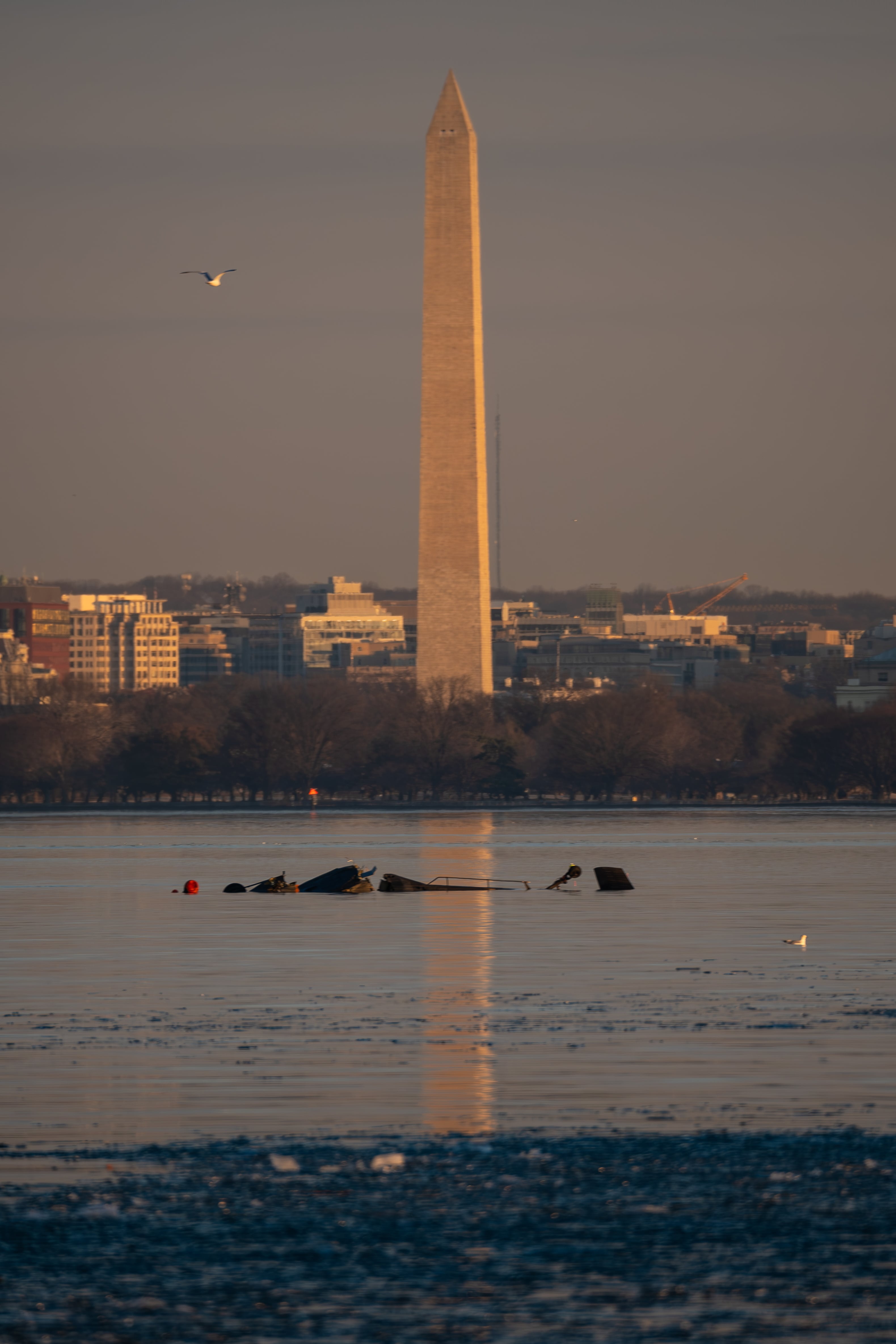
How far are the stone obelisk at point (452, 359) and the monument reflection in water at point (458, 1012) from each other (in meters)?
36.6

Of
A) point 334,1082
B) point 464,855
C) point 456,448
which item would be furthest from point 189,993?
point 456,448

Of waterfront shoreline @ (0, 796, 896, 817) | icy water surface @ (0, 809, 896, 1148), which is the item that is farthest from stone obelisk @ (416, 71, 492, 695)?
icy water surface @ (0, 809, 896, 1148)

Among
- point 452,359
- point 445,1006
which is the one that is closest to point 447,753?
point 452,359

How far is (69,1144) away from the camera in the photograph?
16.5m

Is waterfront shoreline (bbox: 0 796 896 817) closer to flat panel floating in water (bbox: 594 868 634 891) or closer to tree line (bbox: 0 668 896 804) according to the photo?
tree line (bbox: 0 668 896 804)

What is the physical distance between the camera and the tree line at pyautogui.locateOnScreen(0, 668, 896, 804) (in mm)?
118062

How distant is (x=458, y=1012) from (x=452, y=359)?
67.1 meters

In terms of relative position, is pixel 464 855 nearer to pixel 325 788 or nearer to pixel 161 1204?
pixel 161 1204

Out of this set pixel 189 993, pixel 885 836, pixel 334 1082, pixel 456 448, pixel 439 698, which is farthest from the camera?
pixel 439 698

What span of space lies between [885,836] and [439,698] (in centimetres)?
3211

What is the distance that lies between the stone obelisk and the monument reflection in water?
36584 mm

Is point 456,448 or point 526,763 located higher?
point 456,448

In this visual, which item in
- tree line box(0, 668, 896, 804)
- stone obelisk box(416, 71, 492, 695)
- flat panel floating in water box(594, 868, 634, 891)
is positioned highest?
stone obelisk box(416, 71, 492, 695)

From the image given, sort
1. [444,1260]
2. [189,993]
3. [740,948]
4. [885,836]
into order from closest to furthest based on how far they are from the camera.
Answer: [444,1260]
[189,993]
[740,948]
[885,836]
